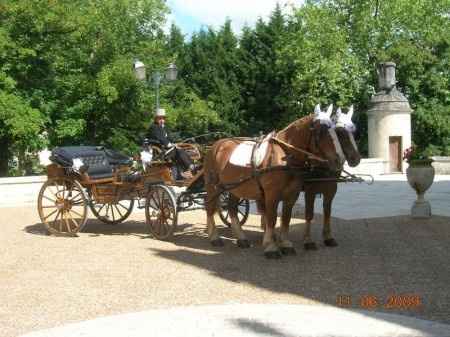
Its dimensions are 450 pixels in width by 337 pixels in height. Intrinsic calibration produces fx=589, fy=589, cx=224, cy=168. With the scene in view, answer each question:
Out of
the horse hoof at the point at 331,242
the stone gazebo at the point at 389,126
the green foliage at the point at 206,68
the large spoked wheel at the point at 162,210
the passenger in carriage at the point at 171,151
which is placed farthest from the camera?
the stone gazebo at the point at 389,126

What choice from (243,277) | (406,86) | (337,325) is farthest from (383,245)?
(406,86)

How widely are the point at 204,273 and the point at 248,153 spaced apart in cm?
219

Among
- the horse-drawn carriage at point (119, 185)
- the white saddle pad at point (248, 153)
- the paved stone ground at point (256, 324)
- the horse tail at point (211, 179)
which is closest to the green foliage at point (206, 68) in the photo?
the horse-drawn carriage at point (119, 185)

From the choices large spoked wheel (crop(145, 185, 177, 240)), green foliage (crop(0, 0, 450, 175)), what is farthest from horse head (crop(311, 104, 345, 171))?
green foliage (crop(0, 0, 450, 175))

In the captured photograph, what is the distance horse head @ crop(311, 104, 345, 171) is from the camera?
24.6 ft

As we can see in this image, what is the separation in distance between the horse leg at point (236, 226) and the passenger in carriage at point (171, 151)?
1055mm

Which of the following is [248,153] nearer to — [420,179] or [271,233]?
[271,233]

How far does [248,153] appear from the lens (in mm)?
8648

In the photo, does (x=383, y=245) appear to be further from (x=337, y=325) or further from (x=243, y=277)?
(x=337, y=325)

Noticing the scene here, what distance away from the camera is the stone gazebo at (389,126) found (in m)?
27.2

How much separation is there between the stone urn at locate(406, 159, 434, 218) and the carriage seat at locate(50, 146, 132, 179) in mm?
5636

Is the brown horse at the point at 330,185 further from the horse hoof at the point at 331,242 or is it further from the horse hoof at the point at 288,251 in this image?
the horse hoof at the point at 288,251

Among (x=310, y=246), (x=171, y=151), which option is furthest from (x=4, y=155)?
(x=310, y=246)

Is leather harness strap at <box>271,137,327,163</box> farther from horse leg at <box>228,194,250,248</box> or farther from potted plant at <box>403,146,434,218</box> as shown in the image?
potted plant at <box>403,146,434,218</box>
